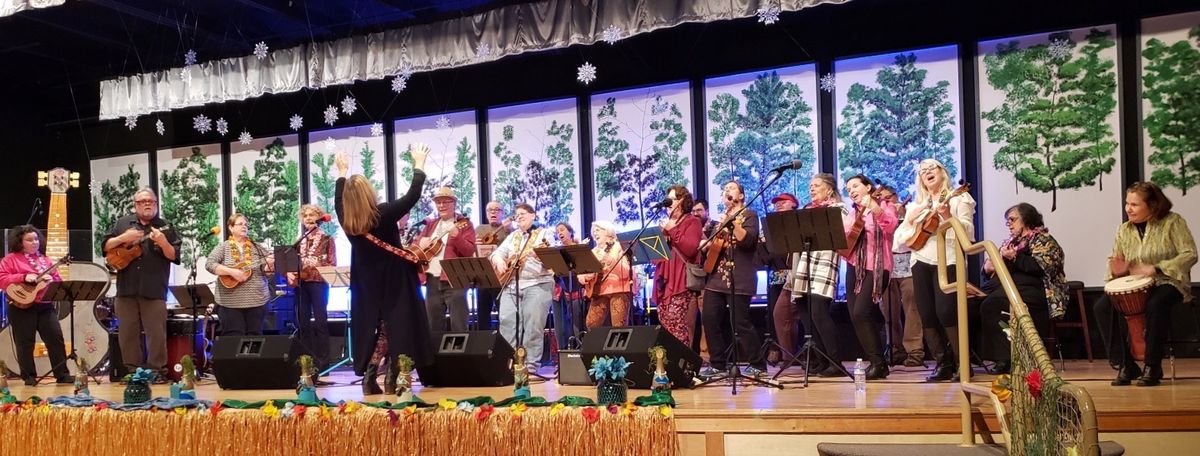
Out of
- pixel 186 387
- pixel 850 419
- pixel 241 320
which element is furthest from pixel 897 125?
pixel 186 387

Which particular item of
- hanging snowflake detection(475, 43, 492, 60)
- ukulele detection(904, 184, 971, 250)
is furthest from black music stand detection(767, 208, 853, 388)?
hanging snowflake detection(475, 43, 492, 60)

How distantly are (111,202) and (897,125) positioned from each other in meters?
10.6

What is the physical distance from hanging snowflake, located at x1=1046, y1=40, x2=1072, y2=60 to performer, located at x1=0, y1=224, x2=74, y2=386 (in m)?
9.23

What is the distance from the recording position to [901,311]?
895 centimetres

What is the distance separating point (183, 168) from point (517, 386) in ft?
31.4

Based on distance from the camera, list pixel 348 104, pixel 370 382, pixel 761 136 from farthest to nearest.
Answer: pixel 348 104 → pixel 761 136 → pixel 370 382

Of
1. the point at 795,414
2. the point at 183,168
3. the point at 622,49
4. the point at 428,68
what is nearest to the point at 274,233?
the point at 183,168

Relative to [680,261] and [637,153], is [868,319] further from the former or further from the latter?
[637,153]

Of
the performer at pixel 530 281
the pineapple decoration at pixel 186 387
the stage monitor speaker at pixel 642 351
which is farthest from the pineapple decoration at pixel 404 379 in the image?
the performer at pixel 530 281

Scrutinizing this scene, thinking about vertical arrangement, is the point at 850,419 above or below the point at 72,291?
below

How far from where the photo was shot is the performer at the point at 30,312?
868cm

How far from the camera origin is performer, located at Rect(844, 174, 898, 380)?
6.72 m

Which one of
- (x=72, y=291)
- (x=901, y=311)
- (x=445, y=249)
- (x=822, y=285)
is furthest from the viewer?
(x=901, y=311)

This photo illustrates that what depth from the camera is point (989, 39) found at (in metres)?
9.24
